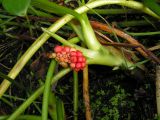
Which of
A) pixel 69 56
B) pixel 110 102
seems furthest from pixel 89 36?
pixel 110 102

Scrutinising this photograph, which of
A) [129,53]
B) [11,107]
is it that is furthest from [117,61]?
[11,107]

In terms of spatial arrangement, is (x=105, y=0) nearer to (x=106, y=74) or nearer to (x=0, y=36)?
(x=106, y=74)

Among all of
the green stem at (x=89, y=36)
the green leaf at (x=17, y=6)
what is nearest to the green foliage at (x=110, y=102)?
the green stem at (x=89, y=36)

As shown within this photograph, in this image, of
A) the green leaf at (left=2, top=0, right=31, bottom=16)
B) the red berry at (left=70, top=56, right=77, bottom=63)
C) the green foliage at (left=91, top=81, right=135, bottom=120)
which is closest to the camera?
the green leaf at (left=2, top=0, right=31, bottom=16)

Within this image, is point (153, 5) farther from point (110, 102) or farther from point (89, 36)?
point (110, 102)

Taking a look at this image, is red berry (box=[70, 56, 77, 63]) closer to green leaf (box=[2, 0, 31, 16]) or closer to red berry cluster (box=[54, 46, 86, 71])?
red berry cluster (box=[54, 46, 86, 71])

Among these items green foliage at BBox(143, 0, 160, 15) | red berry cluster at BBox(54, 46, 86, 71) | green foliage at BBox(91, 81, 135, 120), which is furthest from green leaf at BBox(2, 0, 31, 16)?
green foliage at BBox(91, 81, 135, 120)
